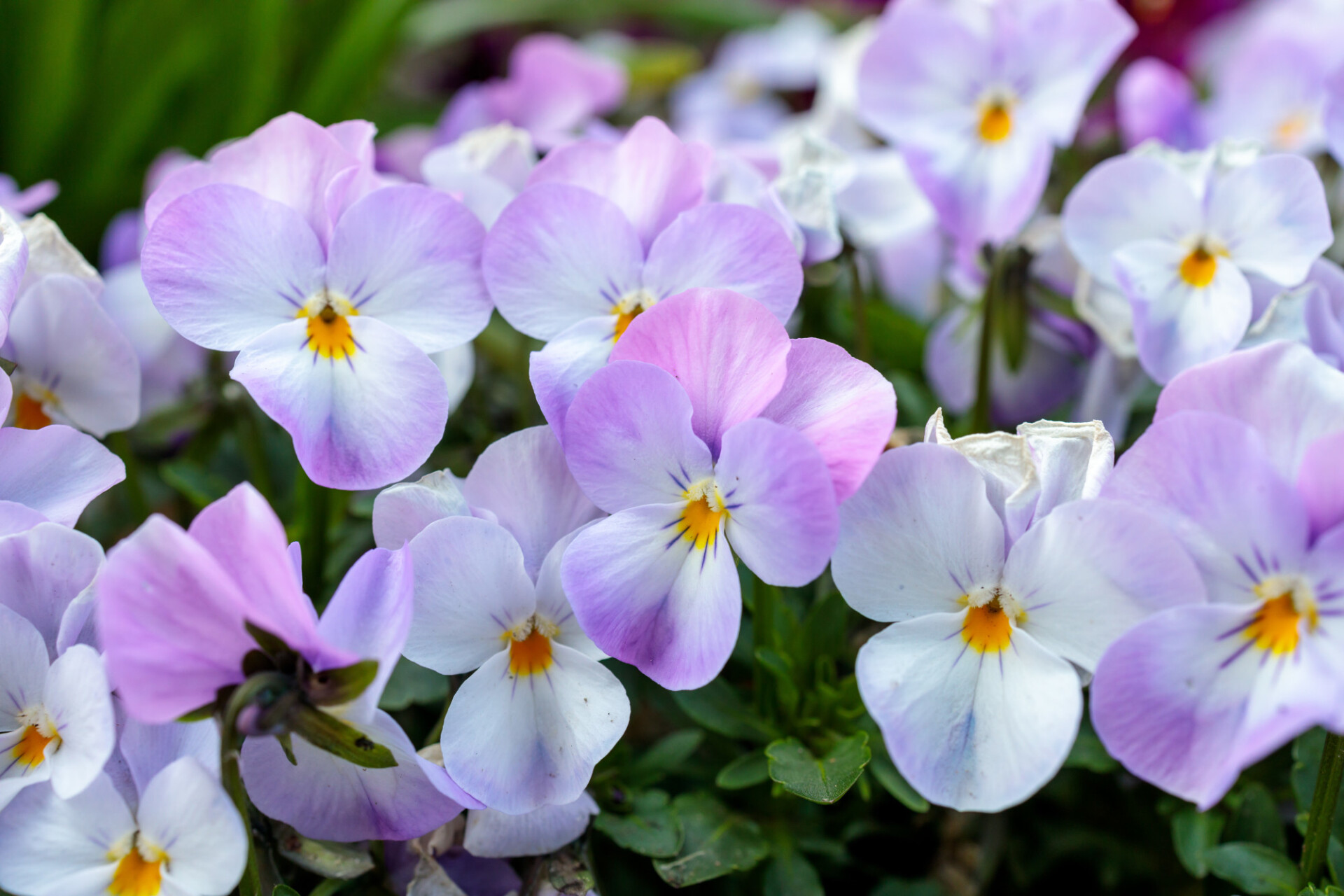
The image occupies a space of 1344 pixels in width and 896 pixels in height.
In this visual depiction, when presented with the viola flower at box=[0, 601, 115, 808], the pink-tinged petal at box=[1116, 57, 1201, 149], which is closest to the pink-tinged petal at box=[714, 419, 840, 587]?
the viola flower at box=[0, 601, 115, 808]

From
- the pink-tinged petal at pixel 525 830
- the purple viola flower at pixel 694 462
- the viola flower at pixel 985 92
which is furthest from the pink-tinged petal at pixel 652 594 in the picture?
the viola flower at pixel 985 92

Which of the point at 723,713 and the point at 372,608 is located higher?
the point at 372,608

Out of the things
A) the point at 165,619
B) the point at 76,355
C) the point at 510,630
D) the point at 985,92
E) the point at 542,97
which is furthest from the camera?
the point at 542,97

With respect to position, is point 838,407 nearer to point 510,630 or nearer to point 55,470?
point 510,630

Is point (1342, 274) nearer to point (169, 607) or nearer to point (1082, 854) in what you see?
point (1082, 854)

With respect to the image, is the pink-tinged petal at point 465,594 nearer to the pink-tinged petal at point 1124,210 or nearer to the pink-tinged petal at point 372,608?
the pink-tinged petal at point 372,608

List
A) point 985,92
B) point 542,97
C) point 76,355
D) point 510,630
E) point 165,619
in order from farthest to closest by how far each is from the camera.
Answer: point 542,97 → point 985,92 → point 76,355 → point 510,630 → point 165,619

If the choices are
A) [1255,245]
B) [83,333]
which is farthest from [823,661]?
[83,333]

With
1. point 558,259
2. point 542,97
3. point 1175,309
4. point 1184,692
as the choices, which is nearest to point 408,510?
point 558,259
